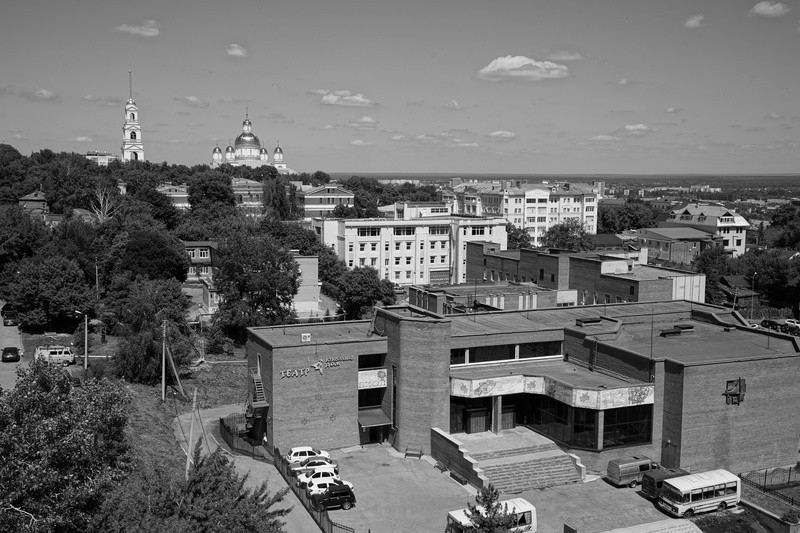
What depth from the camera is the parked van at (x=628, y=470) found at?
32.1 metres

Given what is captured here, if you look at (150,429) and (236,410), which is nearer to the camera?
(150,429)

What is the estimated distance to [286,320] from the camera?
60812mm

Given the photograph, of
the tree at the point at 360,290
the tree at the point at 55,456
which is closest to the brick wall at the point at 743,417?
the tree at the point at 55,456

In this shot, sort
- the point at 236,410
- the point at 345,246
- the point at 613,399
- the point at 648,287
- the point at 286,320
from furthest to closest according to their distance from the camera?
the point at 345,246
the point at 286,320
the point at 648,287
the point at 236,410
the point at 613,399

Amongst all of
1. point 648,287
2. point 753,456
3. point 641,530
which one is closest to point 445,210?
point 648,287

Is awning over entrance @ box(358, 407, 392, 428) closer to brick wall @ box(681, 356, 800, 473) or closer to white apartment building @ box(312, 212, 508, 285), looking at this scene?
brick wall @ box(681, 356, 800, 473)

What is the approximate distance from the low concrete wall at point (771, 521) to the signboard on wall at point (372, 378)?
1683cm

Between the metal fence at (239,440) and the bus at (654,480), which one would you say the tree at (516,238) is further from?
the bus at (654,480)

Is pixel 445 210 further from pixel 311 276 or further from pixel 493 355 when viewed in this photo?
pixel 493 355

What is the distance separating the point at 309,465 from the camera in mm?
32750

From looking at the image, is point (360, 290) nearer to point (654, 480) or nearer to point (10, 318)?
point (10, 318)

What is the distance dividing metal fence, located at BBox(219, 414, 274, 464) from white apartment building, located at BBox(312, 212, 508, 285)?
5006 centimetres

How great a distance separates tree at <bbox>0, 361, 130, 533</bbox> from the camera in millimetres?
21594

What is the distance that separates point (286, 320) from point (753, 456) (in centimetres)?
3683
